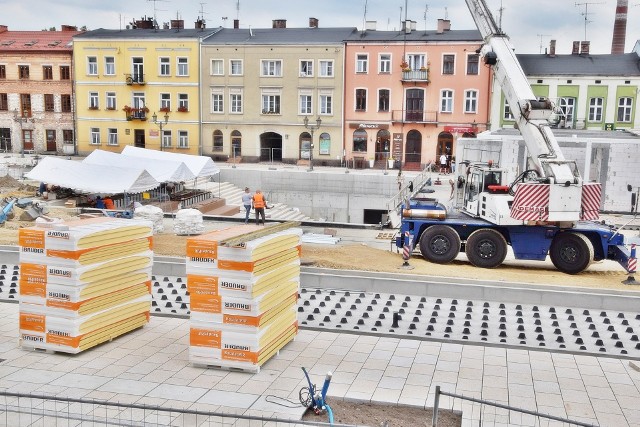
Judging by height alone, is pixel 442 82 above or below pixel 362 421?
above

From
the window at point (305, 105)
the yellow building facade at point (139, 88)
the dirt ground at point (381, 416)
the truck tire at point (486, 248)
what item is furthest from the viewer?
the yellow building facade at point (139, 88)

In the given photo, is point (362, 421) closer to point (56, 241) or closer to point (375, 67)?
point (56, 241)

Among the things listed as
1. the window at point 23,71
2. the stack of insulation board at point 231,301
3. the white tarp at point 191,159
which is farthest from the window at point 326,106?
the stack of insulation board at point 231,301

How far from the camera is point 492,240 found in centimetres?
1966

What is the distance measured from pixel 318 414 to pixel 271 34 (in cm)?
4336

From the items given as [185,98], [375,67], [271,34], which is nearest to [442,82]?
[375,67]

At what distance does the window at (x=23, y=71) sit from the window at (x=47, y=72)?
1.38 metres

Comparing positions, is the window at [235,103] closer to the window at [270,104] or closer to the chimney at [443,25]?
the window at [270,104]

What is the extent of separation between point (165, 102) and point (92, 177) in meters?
21.7

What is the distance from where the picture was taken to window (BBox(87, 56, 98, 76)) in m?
50.7

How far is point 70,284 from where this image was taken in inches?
445

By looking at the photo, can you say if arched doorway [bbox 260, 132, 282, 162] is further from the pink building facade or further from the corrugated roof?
the corrugated roof

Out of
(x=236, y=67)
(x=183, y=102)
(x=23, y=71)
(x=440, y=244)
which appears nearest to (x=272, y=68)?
(x=236, y=67)

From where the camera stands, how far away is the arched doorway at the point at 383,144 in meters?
47.4
